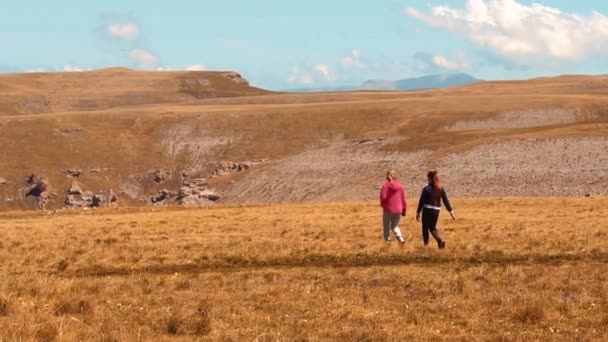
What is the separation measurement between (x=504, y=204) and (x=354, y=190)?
3153 centimetres

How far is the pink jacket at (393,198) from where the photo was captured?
23.1 metres

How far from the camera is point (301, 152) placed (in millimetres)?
115750

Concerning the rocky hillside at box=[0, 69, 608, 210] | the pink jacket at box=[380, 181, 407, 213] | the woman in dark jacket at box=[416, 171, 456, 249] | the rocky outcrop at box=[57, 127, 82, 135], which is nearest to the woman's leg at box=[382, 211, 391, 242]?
the pink jacket at box=[380, 181, 407, 213]

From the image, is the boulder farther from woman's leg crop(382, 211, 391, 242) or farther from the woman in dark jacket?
the woman in dark jacket

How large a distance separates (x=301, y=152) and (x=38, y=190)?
38.2 metres

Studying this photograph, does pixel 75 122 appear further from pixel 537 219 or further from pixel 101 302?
pixel 101 302

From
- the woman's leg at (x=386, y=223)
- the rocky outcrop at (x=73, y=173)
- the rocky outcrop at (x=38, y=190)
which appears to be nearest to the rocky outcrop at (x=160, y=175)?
the rocky outcrop at (x=73, y=173)

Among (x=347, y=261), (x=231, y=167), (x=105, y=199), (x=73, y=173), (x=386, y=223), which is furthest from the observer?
(x=73, y=173)

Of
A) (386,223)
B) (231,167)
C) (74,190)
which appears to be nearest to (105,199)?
(74,190)

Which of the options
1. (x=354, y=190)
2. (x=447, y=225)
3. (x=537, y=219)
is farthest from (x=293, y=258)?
(x=354, y=190)

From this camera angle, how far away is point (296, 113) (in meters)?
139

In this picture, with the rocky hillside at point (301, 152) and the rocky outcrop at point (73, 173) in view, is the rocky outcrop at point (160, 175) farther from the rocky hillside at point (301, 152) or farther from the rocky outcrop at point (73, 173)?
the rocky outcrop at point (73, 173)

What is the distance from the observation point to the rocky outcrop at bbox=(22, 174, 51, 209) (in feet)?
363

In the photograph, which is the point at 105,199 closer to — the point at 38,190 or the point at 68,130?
the point at 38,190
